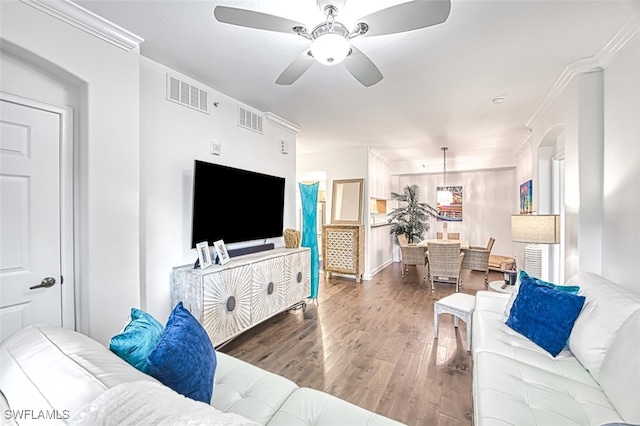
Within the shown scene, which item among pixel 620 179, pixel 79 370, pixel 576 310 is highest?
pixel 620 179

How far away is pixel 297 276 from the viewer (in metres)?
3.51

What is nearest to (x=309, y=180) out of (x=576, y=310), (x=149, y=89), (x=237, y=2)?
(x=149, y=89)

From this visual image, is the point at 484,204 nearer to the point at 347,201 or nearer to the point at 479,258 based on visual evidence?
the point at 479,258

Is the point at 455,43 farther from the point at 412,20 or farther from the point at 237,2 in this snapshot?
the point at 237,2

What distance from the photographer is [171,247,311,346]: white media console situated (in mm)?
2359

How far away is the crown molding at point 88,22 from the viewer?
163 centimetres

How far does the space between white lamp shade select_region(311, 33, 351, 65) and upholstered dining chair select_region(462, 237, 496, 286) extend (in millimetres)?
4699

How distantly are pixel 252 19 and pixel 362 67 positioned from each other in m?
0.76

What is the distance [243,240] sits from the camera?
3.11 m

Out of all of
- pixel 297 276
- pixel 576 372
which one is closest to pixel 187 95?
pixel 297 276

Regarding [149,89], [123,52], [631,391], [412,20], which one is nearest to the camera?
[631,391]

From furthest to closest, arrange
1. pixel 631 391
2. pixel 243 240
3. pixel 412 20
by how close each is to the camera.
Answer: pixel 243 240 < pixel 412 20 < pixel 631 391

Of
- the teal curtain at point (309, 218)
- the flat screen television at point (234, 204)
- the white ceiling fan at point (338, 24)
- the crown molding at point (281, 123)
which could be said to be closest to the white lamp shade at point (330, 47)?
the white ceiling fan at point (338, 24)

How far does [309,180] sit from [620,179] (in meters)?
5.24
